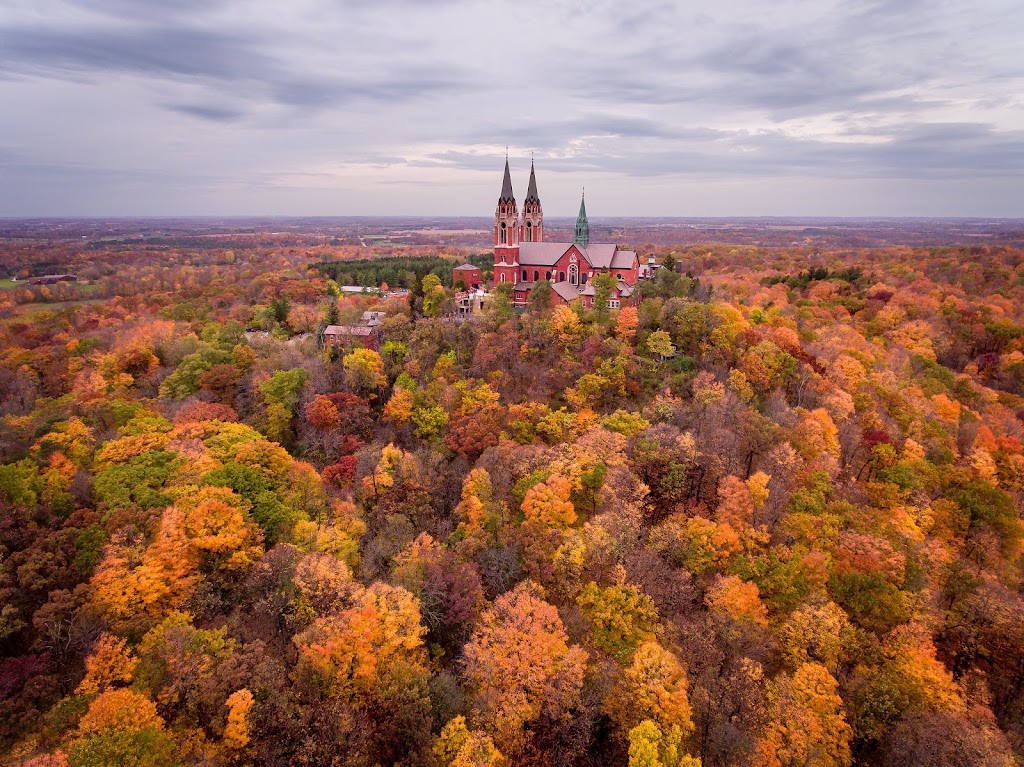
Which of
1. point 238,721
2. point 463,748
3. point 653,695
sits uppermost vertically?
point 238,721

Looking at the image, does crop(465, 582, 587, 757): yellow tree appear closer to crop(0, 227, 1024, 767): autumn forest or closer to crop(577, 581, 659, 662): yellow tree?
crop(0, 227, 1024, 767): autumn forest

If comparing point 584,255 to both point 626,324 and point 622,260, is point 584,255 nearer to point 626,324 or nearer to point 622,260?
point 622,260

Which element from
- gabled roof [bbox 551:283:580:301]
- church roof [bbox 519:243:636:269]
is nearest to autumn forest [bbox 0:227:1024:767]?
gabled roof [bbox 551:283:580:301]

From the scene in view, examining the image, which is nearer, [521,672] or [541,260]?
[521,672]

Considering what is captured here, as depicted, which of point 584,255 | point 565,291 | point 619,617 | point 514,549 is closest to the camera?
point 619,617

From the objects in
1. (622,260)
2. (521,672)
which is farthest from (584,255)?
(521,672)

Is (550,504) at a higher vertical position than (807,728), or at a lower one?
higher

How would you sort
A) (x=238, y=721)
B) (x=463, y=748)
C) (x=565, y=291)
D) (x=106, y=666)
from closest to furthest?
(x=238, y=721) → (x=463, y=748) → (x=106, y=666) → (x=565, y=291)

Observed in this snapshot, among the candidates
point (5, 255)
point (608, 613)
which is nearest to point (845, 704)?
point (608, 613)
